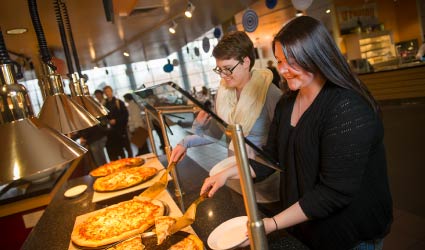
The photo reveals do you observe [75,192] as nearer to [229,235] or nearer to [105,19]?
[229,235]

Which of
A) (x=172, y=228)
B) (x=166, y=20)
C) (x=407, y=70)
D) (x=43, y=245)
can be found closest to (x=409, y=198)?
(x=172, y=228)

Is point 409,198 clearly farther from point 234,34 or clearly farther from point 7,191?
point 7,191

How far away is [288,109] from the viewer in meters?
1.30

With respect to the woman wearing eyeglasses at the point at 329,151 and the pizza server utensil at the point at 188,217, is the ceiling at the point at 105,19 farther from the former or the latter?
the pizza server utensil at the point at 188,217

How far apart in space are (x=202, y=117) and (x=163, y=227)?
584mm

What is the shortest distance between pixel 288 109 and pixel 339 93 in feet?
0.88

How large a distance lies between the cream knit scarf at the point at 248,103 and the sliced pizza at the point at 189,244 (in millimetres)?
596

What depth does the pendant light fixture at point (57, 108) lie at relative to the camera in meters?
1.37

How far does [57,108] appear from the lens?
139 cm

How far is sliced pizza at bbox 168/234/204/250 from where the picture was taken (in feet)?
3.62

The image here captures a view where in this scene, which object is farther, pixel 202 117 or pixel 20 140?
pixel 202 117

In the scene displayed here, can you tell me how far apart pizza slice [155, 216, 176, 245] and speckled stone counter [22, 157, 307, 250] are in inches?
6.4

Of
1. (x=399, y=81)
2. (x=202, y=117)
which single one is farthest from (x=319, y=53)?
(x=399, y=81)

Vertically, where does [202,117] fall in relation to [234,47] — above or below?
below
